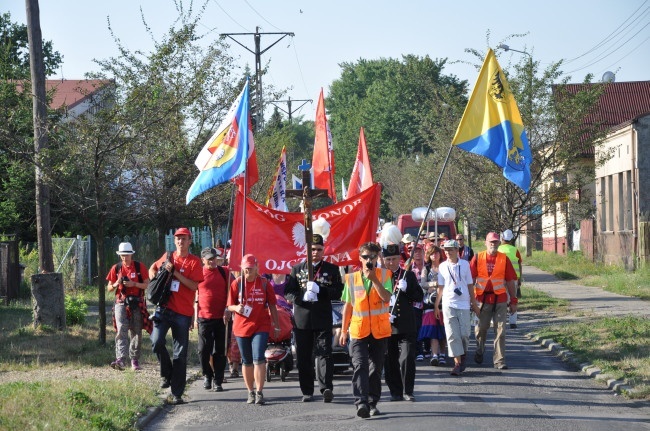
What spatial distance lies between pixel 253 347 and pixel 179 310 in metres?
1.03

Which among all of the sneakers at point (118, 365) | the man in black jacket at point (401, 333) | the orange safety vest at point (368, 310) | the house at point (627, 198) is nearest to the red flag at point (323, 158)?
A: the sneakers at point (118, 365)

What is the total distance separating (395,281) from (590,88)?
19142mm

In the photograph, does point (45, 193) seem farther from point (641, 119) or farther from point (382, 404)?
point (641, 119)

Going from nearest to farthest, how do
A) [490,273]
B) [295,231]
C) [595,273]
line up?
[295,231] → [490,273] → [595,273]

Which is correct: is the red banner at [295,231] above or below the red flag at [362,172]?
below

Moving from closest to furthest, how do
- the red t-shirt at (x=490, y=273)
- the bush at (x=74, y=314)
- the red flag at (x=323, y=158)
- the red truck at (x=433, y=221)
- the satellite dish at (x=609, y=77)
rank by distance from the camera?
the red t-shirt at (x=490, y=273) → the bush at (x=74, y=314) → the red flag at (x=323, y=158) → the red truck at (x=433, y=221) → the satellite dish at (x=609, y=77)

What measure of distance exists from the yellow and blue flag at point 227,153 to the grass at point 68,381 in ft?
8.77

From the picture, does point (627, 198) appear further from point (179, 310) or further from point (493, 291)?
point (179, 310)

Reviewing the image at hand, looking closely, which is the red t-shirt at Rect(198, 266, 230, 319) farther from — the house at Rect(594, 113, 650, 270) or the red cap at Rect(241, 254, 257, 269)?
the house at Rect(594, 113, 650, 270)

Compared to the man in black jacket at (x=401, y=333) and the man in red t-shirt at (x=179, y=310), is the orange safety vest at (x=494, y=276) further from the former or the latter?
the man in red t-shirt at (x=179, y=310)

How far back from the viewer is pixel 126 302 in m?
14.3

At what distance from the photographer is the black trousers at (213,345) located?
1266 centimetres

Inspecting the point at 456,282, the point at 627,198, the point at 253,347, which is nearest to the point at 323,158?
the point at 456,282

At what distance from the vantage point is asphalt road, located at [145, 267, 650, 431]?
9977 millimetres
